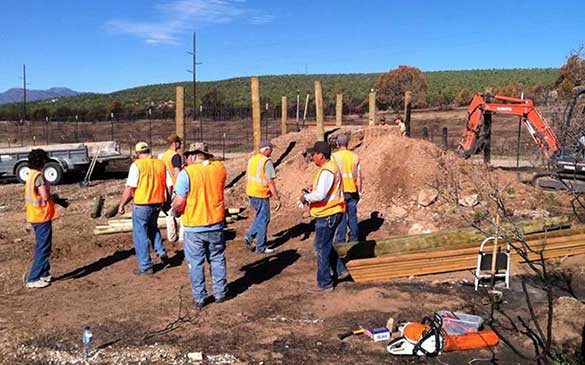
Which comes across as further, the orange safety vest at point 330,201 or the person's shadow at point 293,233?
the person's shadow at point 293,233

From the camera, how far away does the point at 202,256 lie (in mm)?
6164

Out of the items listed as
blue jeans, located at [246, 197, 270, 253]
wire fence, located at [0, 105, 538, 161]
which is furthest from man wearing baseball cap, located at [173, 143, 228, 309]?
wire fence, located at [0, 105, 538, 161]

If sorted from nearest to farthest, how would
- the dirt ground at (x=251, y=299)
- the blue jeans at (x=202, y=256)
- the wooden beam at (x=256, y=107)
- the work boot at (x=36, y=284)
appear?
the dirt ground at (x=251, y=299) < the blue jeans at (x=202, y=256) < the work boot at (x=36, y=284) < the wooden beam at (x=256, y=107)

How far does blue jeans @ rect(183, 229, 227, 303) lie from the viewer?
610cm

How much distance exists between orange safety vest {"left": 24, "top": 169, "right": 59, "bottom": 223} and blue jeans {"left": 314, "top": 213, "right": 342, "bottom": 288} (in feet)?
11.3

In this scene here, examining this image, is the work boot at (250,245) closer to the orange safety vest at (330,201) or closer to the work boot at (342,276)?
the work boot at (342,276)

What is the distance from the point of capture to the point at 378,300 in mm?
6492

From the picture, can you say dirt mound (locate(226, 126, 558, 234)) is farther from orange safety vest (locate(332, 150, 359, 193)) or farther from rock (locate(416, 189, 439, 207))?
orange safety vest (locate(332, 150, 359, 193))

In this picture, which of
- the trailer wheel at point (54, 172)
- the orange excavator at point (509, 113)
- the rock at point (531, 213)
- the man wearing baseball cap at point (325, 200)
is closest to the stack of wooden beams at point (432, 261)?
the man wearing baseball cap at point (325, 200)

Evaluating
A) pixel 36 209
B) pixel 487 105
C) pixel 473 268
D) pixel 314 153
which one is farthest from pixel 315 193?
pixel 487 105

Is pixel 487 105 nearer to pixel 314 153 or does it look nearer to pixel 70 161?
pixel 314 153

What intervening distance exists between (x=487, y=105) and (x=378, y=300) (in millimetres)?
10213

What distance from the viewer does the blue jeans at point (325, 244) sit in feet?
21.5

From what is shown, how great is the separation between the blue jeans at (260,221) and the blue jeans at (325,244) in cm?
187
